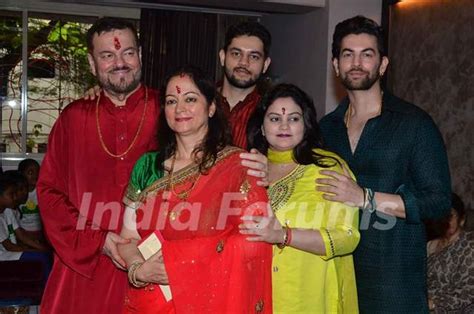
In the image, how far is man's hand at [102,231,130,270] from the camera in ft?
8.38

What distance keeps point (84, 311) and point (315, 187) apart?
3.42 feet

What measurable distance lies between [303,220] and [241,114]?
71 centimetres

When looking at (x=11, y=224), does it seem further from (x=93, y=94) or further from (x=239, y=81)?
(x=239, y=81)

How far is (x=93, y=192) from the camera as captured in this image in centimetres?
279

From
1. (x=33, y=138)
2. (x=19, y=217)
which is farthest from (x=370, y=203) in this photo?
(x=33, y=138)

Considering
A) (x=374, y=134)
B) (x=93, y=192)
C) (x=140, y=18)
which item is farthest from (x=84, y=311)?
(x=140, y=18)

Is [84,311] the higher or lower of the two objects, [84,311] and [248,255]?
the lower

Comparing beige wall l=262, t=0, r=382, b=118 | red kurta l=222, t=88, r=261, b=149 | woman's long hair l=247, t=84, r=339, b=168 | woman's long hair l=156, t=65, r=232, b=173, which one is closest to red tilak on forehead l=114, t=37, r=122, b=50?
woman's long hair l=156, t=65, r=232, b=173

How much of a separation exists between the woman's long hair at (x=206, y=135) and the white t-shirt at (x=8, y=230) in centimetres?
282

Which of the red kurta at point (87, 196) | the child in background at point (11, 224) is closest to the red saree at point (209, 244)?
the red kurta at point (87, 196)

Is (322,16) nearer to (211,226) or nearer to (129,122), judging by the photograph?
(129,122)

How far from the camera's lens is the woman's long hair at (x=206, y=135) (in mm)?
2432

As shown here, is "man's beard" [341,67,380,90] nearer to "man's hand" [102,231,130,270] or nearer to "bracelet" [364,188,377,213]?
"bracelet" [364,188,377,213]

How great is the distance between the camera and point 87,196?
110 inches
